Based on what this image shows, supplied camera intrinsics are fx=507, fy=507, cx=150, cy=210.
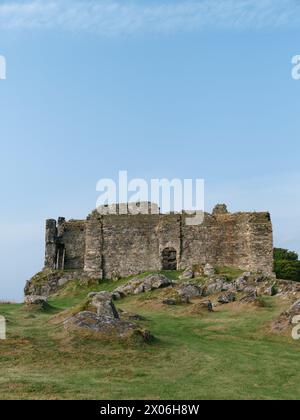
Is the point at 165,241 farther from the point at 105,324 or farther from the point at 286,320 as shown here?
the point at 105,324

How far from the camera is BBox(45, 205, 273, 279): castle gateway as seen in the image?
133 ft

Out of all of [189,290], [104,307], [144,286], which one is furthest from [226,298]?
[104,307]

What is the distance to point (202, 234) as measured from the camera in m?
41.0

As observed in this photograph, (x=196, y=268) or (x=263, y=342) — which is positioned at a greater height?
(x=196, y=268)

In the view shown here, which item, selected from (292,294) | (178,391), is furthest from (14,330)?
(292,294)

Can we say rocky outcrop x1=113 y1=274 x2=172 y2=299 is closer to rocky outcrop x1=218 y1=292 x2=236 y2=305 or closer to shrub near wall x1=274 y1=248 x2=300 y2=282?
rocky outcrop x1=218 y1=292 x2=236 y2=305

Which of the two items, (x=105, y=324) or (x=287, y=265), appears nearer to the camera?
(x=105, y=324)

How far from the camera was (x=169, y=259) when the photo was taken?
138 ft

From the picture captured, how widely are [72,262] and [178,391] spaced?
3190 centimetres

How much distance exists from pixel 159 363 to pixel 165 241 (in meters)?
24.8

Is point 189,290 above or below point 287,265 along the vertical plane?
below

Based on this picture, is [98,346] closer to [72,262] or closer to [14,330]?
[14,330]

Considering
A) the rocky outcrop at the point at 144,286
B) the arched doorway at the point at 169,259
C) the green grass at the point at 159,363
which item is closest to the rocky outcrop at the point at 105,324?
the green grass at the point at 159,363

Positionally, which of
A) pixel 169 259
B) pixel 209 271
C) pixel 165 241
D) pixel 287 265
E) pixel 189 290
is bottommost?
pixel 189 290
